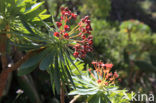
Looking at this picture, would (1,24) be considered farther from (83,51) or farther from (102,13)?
(102,13)

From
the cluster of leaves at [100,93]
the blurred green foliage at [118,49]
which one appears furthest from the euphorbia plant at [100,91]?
the blurred green foliage at [118,49]

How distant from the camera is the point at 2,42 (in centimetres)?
158

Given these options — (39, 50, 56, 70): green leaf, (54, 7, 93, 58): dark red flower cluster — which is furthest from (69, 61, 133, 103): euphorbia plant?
(39, 50, 56, 70): green leaf

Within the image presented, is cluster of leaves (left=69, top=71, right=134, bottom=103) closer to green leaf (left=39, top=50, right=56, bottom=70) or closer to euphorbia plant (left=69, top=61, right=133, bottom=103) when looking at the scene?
euphorbia plant (left=69, top=61, right=133, bottom=103)

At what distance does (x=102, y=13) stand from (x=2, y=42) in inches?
361

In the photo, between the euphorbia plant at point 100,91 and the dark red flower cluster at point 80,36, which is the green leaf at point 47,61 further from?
the euphorbia plant at point 100,91

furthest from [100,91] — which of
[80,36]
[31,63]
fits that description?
[31,63]

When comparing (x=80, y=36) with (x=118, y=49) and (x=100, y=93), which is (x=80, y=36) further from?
(x=118, y=49)

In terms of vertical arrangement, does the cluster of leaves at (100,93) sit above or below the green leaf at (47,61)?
below

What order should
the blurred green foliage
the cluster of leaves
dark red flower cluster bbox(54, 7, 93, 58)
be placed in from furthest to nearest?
the blurred green foliage → the cluster of leaves → dark red flower cluster bbox(54, 7, 93, 58)

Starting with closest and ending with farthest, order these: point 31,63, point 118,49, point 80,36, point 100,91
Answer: point 31,63, point 80,36, point 100,91, point 118,49

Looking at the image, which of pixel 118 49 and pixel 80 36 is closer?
pixel 80 36

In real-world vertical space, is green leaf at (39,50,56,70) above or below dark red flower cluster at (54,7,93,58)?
below

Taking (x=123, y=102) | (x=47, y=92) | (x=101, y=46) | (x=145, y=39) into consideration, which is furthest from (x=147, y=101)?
(x=145, y=39)
